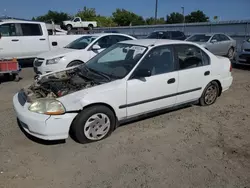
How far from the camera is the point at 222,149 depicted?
3.55 meters

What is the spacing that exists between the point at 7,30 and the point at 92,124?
340 inches

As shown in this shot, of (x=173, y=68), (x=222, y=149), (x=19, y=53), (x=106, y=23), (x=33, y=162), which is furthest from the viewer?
(x=106, y=23)

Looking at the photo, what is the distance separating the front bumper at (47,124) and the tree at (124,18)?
61.7 metres

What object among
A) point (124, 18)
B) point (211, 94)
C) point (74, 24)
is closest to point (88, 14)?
point (124, 18)

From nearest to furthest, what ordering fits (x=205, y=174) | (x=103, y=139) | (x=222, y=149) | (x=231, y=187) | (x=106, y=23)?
1. (x=231, y=187)
2. (x=205, y=174)
3. (x=222, y=149)
4. (x=103, y=139)
5. (x=106, y=23)

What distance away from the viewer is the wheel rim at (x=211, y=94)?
5.19 meters

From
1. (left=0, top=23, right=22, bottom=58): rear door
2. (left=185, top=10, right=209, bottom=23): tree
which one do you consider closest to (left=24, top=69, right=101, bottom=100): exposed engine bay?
(left=0, top=23, right=22, bottom=58): rear door

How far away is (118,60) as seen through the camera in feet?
14.6

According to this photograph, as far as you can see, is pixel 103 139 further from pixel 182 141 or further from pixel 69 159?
pixel 182 141

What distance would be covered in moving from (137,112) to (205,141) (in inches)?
47.2

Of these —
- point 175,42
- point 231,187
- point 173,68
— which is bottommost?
point 231,187

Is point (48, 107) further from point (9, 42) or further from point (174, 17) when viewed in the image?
point (174, 17)

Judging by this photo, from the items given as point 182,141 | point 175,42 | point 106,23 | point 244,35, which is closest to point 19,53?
point 175,42

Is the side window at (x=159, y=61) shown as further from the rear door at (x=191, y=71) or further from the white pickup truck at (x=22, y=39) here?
the white pickup truck at (x=22, y=39)
